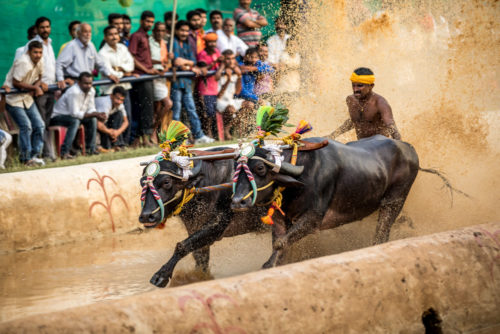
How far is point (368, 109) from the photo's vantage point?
7387mm

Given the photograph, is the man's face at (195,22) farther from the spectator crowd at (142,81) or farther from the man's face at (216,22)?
the man's face at (216,22)

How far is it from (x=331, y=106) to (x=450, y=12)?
9.34 feet

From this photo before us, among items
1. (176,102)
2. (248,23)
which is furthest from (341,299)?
(248,23)

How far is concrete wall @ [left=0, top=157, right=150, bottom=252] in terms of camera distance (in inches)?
298

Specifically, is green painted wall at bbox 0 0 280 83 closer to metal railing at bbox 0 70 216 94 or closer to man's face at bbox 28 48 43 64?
metal railing at bbox 0 70 216 94

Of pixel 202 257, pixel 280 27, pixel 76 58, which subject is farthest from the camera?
pixel 280 27

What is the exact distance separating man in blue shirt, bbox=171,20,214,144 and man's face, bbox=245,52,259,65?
1.00m

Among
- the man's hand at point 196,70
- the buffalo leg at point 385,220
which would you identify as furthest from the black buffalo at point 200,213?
the man's hand at point 196,70

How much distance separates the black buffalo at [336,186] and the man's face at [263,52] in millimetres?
5750

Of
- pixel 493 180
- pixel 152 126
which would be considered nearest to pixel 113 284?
pixel 493 180

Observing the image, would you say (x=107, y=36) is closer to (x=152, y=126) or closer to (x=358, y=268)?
(x=152, y=126)

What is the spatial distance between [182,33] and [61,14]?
206cm

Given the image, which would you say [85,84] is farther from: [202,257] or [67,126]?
[202,257]

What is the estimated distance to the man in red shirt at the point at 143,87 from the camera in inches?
450
